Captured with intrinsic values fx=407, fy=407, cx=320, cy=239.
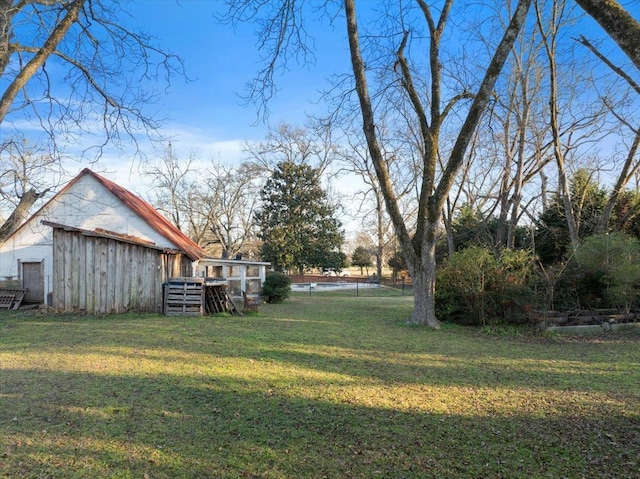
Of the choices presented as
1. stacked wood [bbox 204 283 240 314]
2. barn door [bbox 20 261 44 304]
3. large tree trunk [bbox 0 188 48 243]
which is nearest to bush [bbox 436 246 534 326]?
stacked wood [bbox 204 283 240 314]

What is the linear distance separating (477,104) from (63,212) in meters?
17.6

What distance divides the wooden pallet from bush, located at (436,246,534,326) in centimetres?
838

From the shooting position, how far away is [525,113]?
1742 cm

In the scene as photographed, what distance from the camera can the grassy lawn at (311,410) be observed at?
3.28m

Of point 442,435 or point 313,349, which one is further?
point 313,349

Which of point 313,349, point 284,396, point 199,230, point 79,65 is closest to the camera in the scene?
point 284,396

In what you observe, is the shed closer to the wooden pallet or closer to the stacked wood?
the wooden pallet

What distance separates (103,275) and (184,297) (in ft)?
9.28

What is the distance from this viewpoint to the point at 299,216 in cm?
3928

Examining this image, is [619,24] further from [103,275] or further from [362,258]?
[362,258]

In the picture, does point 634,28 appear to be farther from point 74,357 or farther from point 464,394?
point 74,357

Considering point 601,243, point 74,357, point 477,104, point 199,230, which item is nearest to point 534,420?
point 74,357

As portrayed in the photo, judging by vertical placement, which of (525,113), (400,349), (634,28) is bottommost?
(400,349)

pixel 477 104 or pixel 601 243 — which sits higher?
pixel 477 104
